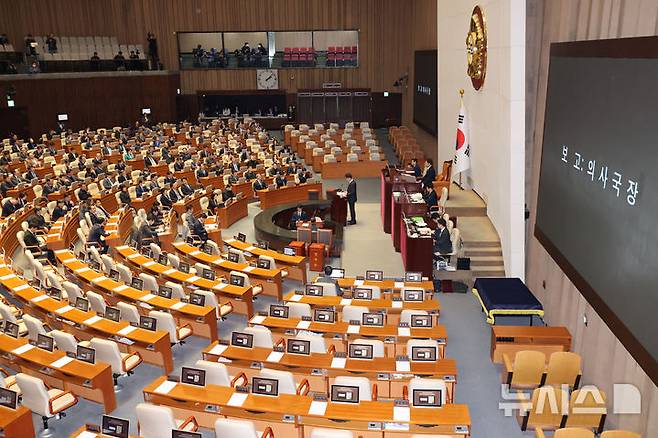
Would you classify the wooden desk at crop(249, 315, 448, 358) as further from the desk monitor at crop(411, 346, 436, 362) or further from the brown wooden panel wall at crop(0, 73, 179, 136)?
the brown wooden panel wall at crop(0, 73, 179, 136)

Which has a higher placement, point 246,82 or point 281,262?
point 246,82

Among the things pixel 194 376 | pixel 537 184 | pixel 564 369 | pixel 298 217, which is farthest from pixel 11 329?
pixel 537 184

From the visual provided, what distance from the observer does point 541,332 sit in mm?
10312

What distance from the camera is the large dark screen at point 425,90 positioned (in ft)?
86.8

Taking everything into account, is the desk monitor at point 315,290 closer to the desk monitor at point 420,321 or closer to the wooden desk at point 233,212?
the desk monitor at point 420,321

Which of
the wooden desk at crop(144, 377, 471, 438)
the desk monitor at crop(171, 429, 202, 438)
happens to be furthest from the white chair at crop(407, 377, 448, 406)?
the desk monitor at crop(171, 429, 202, 438)

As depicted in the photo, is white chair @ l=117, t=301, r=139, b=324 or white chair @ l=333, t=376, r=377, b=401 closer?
white chair @ l=333, t=376, r=377, b=401

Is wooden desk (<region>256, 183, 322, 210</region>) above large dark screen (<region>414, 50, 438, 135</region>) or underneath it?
underneath

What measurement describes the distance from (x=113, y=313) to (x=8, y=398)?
2783mm

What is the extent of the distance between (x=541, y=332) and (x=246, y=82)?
31463mm

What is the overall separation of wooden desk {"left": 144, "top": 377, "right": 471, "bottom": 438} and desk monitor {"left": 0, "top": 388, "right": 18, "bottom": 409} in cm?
170

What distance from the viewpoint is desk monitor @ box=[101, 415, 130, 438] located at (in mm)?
7074

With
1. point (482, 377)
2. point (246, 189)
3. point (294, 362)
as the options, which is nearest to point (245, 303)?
point (294, 362)

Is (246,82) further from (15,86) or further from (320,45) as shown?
(15,86)
